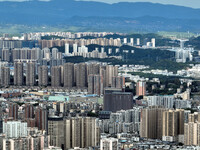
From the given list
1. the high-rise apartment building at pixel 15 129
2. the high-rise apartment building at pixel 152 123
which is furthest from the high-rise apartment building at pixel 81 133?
the high-rise apartment building at pixel 152 123

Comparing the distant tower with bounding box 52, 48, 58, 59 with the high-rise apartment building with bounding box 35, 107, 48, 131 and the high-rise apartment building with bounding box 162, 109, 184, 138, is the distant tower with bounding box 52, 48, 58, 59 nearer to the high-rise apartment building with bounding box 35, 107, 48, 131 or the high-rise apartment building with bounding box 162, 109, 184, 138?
the high-rise apartment building with bounding box 35, 107, 48, 131

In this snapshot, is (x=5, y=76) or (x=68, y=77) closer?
(x=68, y=77)

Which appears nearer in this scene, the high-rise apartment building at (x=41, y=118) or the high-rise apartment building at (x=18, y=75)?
the high-rise apartment building at (x=41, y=118)

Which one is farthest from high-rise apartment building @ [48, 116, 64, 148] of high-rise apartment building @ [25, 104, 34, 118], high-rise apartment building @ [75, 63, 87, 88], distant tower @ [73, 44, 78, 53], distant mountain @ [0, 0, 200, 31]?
distant mountain @ [0, 0, 200, 31]

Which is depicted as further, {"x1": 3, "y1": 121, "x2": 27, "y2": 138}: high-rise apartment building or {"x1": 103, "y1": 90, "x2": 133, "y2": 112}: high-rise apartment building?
{"x1": 103, "y1": 90, "x2": 133, "y2": 112}: high-rise apartment building

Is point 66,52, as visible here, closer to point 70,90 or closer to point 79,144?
point 70,90

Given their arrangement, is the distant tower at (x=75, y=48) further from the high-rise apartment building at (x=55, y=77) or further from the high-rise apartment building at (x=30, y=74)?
the high-rise apartment building at (x=55, y=77)

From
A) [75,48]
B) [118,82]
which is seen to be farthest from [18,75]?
[75,48]

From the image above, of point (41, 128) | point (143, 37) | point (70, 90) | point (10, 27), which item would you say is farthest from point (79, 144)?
point (10, 27)

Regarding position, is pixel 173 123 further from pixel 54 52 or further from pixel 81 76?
pixel 54 52
